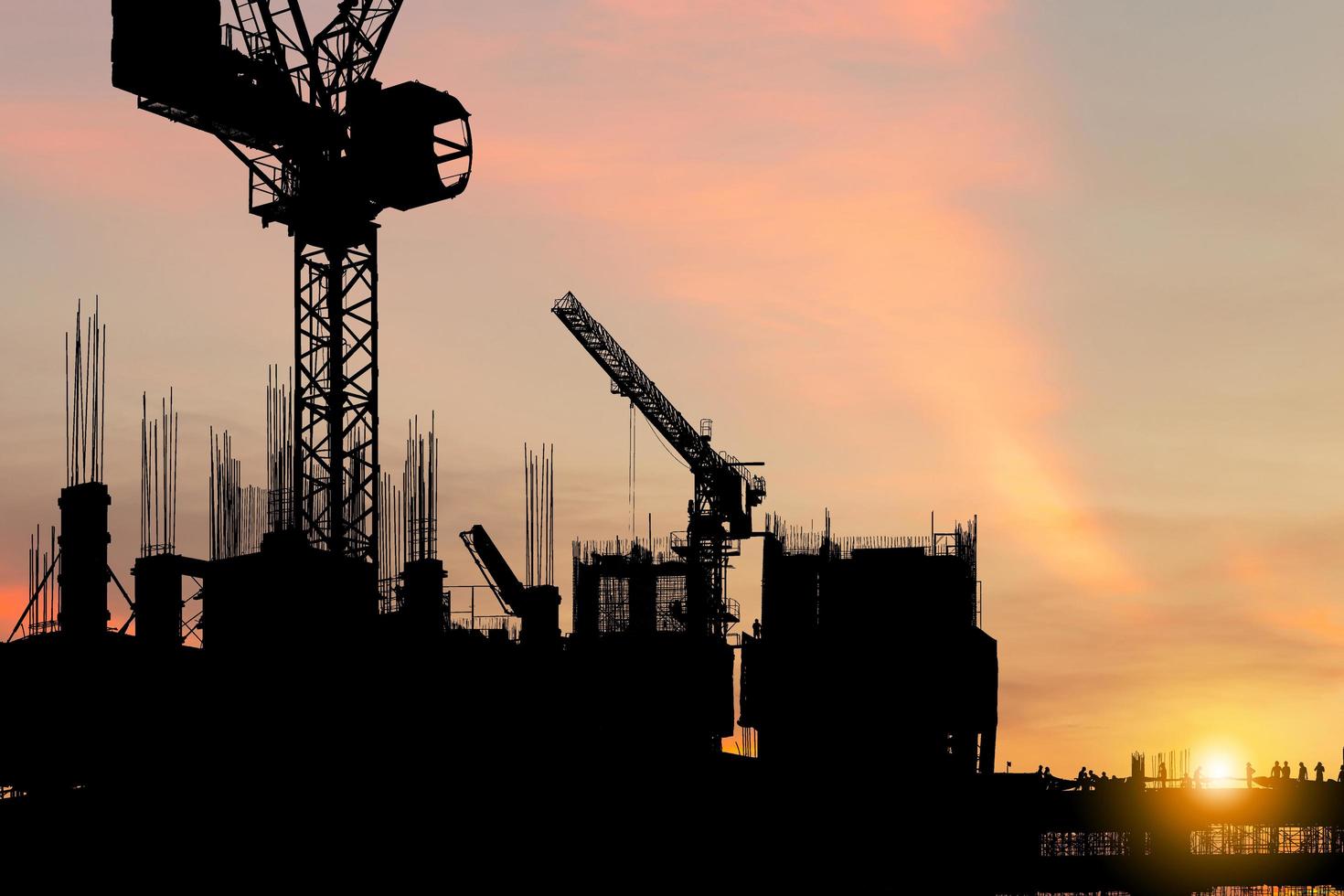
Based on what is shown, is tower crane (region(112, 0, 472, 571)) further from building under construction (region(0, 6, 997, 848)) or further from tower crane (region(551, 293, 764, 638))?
tower crane (region(551, 293, 764, 638))

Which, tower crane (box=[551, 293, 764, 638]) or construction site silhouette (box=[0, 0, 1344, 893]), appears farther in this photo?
tower crane (box=[551, 293, 764, 638])

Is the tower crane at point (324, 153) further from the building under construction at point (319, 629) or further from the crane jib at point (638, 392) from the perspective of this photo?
the crane jib at point (638, 392)

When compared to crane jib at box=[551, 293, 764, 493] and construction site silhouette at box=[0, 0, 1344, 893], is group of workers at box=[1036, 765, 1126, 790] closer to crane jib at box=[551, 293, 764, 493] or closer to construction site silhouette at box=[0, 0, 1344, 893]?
construction site silhouette at box=[0, 0, 1344, 893]

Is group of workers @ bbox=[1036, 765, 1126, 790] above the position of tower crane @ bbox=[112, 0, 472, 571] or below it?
below

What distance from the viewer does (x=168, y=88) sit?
61.1 m

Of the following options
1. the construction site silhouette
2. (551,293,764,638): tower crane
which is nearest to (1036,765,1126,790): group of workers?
the construction site silhouette

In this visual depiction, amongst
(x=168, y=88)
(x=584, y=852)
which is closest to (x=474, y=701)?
(x=584, y=852)

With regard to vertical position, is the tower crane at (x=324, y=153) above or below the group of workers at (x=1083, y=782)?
above

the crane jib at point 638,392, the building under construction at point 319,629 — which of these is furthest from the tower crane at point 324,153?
the crane jib at point 638,392

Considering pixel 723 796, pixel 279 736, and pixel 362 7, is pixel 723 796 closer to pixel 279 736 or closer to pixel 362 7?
pixel 279 736

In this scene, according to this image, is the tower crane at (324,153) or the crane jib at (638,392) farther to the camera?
the crane jib at (638,392)

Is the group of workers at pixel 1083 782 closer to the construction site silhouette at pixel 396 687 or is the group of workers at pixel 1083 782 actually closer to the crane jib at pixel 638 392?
the construction site silhouette at pixel 396 687

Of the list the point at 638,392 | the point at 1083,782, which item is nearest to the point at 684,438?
the point at 638,392

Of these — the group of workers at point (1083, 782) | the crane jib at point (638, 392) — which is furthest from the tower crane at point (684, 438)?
the group of workers at point (1083, 782)
